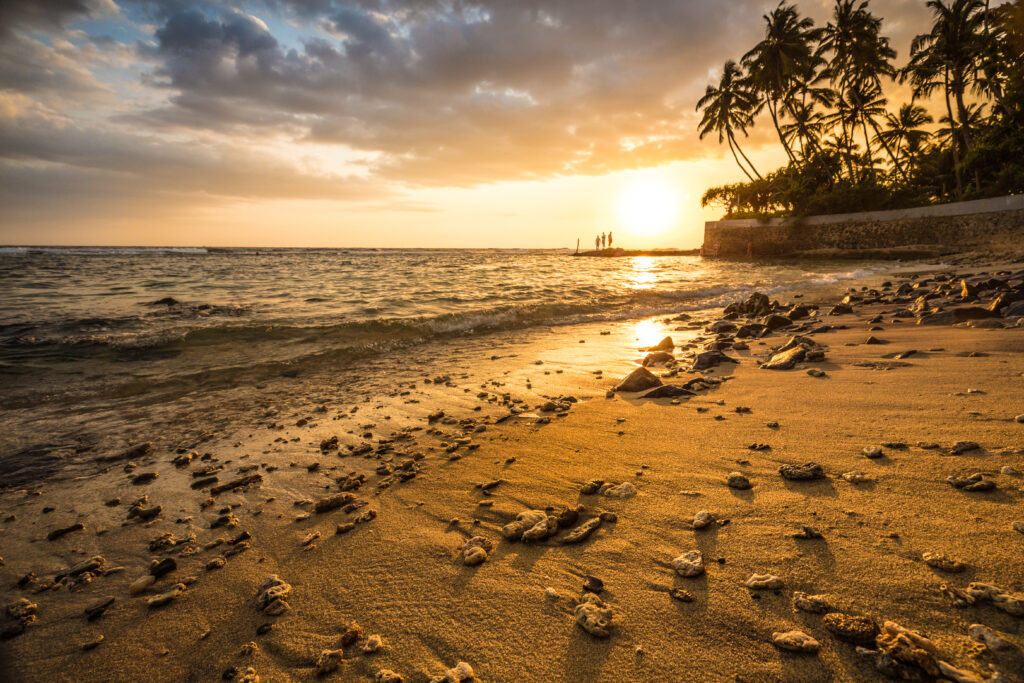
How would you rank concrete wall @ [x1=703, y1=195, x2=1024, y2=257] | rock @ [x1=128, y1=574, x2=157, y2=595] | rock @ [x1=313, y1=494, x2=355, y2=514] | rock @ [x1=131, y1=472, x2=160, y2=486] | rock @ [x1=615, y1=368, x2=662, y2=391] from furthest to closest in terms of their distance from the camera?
concrete wall @ [x1=703, y1=195, x2=1024, y2=257] → rock @ [x1=615, y1=368, x2=662, y2=391] → rock @ [x1=131, y1=472, x2=160, y2=486] → rock @ [x1=313, y1=494, x2=355, y2=514] → rock @ [x1=128, y1=574, x2=157, y2=595]

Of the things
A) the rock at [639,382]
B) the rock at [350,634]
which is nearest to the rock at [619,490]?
the rock at [350,634]

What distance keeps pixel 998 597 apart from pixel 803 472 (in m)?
1.06

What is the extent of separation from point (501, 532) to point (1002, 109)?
44946 millimetres

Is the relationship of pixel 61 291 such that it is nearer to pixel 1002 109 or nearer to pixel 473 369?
pixel 473 369

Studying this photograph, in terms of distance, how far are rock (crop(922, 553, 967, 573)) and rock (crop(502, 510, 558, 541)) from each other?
1.56m

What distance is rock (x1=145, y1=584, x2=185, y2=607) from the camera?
2.12 meters

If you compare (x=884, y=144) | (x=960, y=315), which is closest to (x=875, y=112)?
(x=884, y=144)

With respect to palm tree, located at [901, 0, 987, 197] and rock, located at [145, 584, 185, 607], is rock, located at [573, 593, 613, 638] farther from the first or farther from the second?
palm tree, located at [901, 0, 987, 197]

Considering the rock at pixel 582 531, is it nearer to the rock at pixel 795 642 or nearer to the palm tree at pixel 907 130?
the rock at pixel 795 642

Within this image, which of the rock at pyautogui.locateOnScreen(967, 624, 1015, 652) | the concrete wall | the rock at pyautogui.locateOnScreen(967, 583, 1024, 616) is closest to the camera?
the rock at pyautogui.locateOnScreen(967, 624, 1015, 652)

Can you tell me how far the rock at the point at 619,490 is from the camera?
2580mm

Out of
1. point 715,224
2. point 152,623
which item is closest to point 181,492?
point 152,623

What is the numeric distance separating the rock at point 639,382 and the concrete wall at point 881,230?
93.4 ft

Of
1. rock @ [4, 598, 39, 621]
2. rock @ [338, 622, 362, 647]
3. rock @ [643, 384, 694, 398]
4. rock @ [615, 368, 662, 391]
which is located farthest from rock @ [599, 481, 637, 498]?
rock @ [4, 598, 39, 621]
